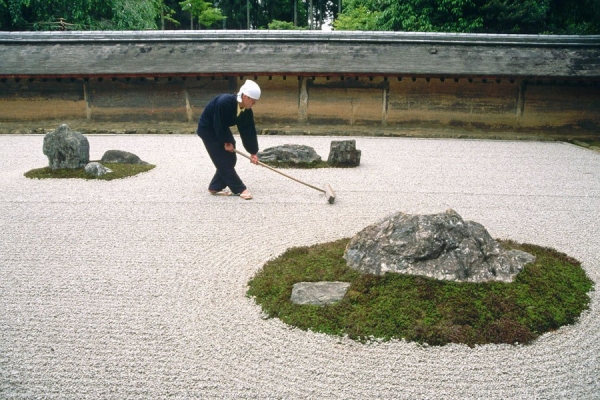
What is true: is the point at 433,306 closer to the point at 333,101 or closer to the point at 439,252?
the point at 439,252

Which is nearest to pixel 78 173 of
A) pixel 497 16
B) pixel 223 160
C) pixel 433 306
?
pixel 223 160

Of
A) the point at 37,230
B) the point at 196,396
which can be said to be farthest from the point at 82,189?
the point at 196,396

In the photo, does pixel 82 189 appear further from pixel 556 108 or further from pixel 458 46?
pixel 556 108

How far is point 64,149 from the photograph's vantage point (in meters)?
8.49

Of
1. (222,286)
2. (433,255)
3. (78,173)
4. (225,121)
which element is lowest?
(222,286)

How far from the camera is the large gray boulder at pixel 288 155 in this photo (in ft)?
31.0

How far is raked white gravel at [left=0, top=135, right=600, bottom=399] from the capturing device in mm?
2883

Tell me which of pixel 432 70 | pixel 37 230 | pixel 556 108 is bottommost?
pixel 37 230

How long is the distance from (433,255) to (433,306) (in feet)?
1.66

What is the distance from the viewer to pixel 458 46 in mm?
15156

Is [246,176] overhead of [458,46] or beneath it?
beneath

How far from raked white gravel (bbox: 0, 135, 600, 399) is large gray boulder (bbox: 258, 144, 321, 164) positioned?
53 centimetres

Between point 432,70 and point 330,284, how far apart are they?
38.0 feet

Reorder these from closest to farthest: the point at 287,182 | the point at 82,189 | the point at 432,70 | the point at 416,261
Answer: the point at 416,261, the point at 82,189, the point at 287,182, the point at 432,70
